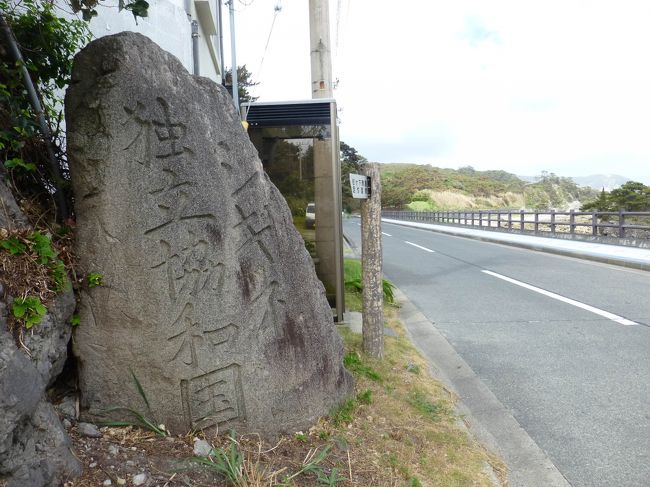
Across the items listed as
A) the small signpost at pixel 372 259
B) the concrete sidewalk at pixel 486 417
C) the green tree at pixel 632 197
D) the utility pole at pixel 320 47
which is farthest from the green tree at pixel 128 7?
the green tree at pixel 632 197

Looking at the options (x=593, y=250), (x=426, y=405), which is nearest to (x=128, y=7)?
(x=426, y=405)

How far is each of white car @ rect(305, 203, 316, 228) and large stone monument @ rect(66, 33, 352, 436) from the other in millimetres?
2969

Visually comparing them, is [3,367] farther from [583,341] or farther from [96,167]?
[583,341]

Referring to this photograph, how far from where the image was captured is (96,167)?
3.03m

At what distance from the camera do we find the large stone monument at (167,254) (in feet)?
9.91

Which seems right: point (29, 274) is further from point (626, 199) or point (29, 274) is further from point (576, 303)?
point (626, 199)

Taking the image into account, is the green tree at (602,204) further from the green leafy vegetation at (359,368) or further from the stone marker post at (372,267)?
the green leafy vegetation at (359,368)

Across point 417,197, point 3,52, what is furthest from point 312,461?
point 417,197

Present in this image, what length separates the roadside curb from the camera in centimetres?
349

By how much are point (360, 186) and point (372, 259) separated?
0.72 m

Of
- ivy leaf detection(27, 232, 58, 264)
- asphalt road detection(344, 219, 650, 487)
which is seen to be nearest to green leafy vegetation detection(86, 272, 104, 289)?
ivy leaf detection(27, 232, 58, 264)

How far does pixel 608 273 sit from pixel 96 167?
39.5 ft

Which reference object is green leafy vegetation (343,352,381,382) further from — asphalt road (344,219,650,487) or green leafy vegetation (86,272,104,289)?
green leafy vegetation (86,272,104,289)

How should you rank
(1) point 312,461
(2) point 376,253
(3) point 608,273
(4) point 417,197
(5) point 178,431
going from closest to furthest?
(1) point 312,461 < (5) point 178,431 < (2) point 376,253 < (3) point 608,273 < (4) point 417,197
